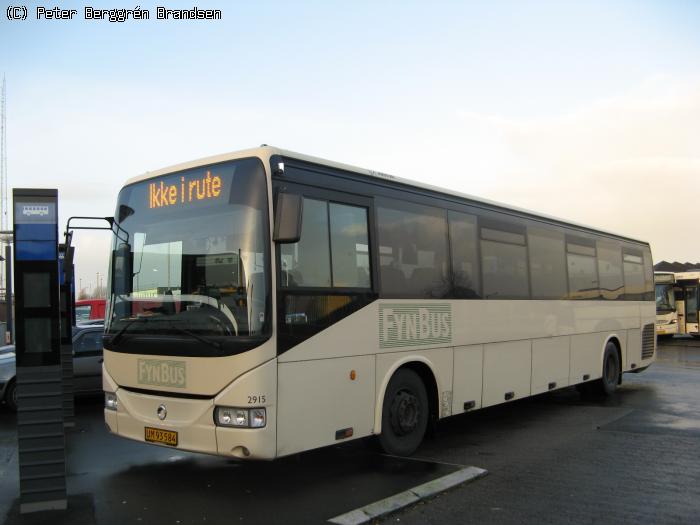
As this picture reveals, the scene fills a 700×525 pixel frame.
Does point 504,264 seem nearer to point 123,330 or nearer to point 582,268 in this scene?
point 582,268

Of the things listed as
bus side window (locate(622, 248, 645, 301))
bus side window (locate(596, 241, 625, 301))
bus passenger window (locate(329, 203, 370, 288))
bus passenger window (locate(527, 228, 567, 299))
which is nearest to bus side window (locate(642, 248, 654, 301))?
bus side window (locate(622, 248, 645, 301))

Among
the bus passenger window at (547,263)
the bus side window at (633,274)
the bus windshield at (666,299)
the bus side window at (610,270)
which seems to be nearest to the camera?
the bus passenger window at (547,263)

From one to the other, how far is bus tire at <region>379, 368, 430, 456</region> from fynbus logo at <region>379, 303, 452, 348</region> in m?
0.40

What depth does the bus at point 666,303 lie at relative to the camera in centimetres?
2878

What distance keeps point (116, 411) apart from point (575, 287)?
8.27m

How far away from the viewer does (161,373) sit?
6.09m

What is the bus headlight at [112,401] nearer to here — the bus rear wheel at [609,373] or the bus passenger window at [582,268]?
the bus passenger window at [582,268]

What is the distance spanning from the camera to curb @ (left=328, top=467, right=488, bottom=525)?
529 centimetres

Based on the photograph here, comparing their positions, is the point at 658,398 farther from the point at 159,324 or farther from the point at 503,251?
the point at 159,324

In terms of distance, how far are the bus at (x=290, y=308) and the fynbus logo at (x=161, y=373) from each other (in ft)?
0.05

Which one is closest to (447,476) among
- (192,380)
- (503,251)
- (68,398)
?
(192,380)

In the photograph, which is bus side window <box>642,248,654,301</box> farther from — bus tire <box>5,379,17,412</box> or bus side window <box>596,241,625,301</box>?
bus tire <box>5,379,17,412</box>

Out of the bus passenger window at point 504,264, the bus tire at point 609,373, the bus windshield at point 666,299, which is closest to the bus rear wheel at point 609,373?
the bus tire at point 609,373

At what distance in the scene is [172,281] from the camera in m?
6.13
